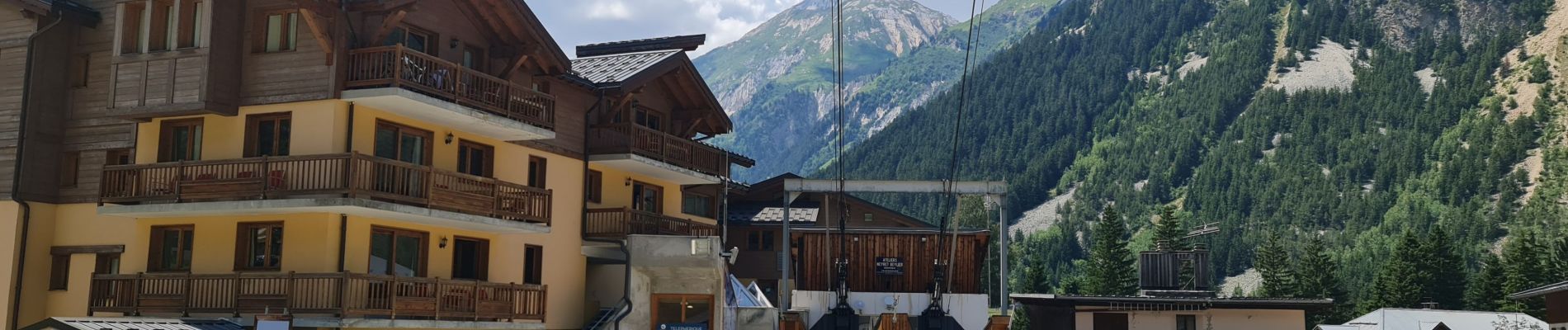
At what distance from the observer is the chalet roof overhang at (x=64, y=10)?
31.6 m

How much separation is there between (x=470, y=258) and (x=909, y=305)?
15385mm

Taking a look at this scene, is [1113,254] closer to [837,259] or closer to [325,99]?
[837,259]

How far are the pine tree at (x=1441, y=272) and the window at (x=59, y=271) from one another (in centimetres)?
9095

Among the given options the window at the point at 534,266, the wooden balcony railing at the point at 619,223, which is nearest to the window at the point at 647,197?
the wooden balcony railing at the point at 619,223

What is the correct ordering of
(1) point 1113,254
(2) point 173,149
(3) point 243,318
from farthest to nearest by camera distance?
(1) point 1113,254
(2) point 173,149
(3) point 243,318

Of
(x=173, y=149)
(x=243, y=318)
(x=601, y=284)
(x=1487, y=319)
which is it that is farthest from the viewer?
(x=1487, y=319)

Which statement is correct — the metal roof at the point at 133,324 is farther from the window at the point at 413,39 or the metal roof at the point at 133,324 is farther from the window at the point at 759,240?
the window at the point at 759,240

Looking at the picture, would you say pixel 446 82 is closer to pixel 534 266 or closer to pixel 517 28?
pixel 517 28

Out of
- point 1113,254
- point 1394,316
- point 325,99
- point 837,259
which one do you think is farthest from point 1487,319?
point 325,99

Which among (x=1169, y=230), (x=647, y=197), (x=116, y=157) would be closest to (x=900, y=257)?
(x=647, y=197)

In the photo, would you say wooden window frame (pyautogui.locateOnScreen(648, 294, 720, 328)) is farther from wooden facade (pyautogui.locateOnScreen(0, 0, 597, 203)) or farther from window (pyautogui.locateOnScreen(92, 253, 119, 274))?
window (pyautogui.locateOnScreen(92, 253, 119, 274))

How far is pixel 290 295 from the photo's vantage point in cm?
2816

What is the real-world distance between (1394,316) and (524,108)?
58.8 metres

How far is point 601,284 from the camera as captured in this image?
3966cm
